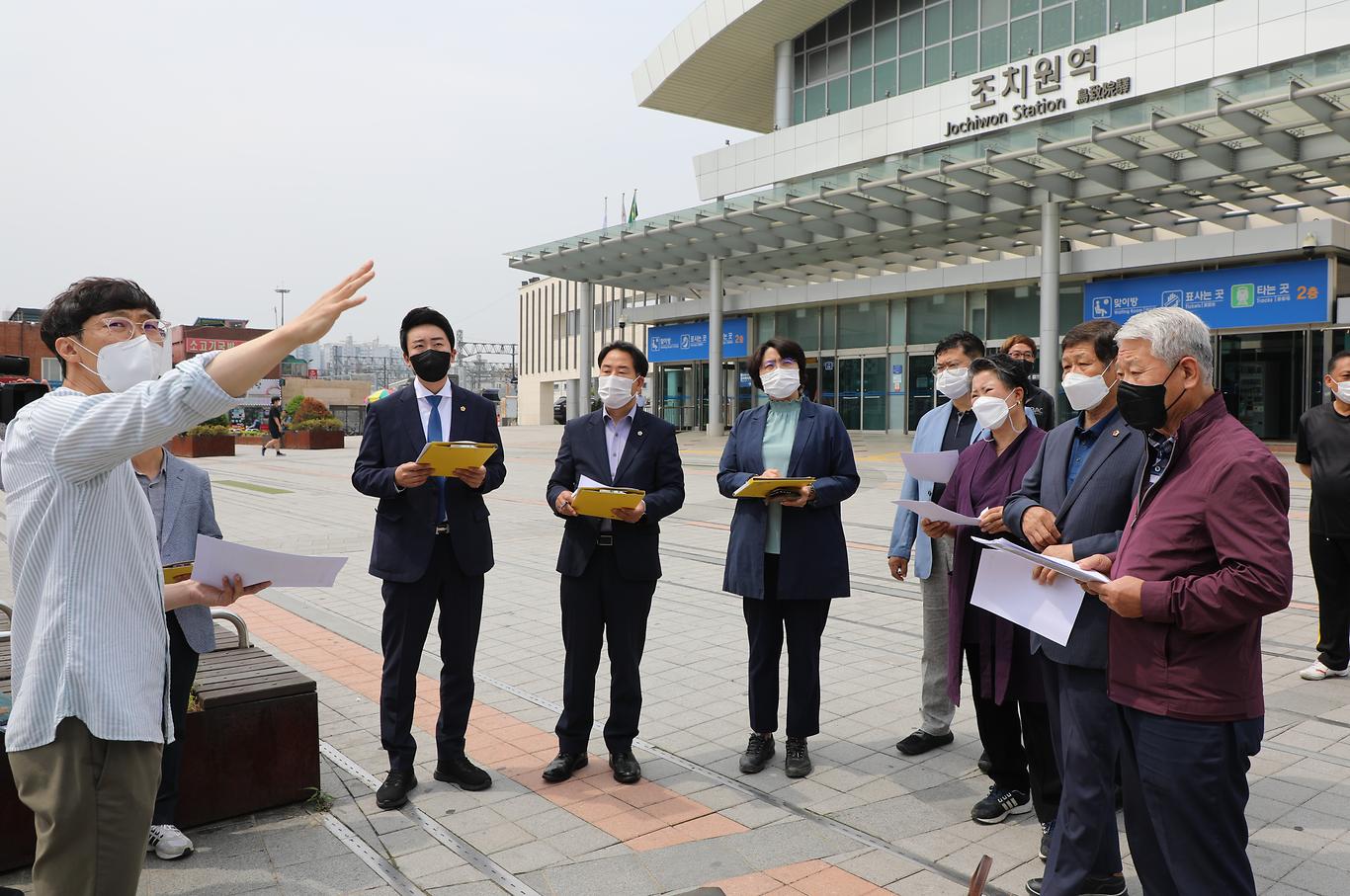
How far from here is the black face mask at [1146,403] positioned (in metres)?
2.57

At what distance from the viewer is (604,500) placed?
14.0 feet

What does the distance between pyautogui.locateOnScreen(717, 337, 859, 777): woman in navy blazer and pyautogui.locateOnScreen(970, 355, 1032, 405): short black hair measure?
29.9 inches

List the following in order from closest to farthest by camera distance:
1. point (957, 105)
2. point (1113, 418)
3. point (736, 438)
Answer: point (1113, 418) < point (736, 438) < point (957, 105)

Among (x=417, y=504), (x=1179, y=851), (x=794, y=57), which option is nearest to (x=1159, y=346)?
(x=1179, y=851)

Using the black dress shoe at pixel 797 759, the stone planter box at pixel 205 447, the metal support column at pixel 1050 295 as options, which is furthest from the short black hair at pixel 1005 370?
the stone planter box at pixel 205 447

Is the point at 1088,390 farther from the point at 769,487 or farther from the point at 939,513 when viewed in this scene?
the point at 769,487

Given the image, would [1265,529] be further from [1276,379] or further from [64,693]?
[1276,379]

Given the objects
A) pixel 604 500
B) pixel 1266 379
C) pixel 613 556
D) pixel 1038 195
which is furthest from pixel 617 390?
pixel 1266 379

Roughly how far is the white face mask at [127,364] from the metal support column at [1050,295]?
70.1ft

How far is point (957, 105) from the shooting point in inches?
1025

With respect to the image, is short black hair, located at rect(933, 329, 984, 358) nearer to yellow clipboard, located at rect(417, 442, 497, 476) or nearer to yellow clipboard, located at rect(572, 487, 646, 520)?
yellow clipboard, located at rect(572, 487, 646, 520)

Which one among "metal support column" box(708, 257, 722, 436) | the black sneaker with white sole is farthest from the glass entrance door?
the black sneaker with white sole

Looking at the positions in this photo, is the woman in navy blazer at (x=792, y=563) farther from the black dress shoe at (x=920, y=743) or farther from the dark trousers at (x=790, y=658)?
the black dress shoe at (x=920, y=743)

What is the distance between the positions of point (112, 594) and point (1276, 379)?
2484 cm
